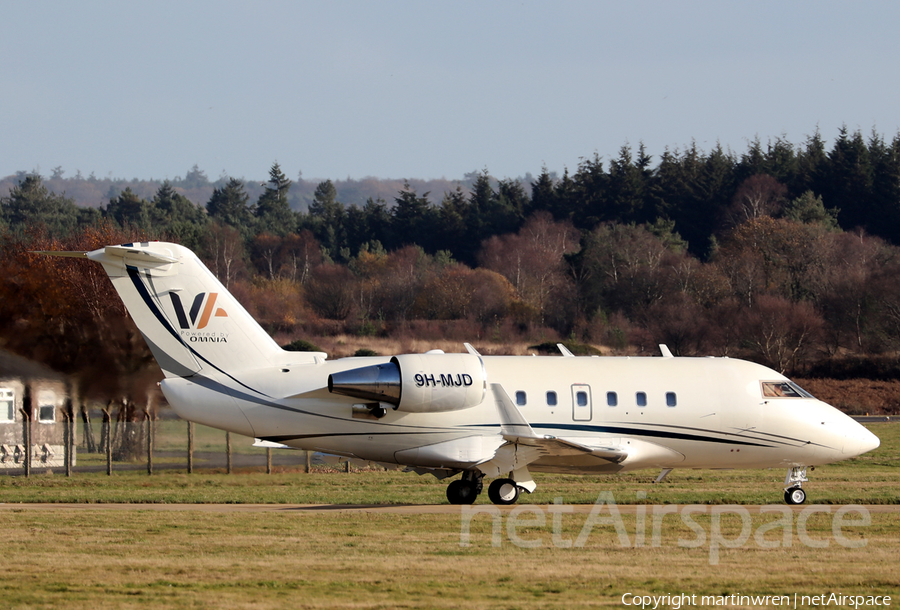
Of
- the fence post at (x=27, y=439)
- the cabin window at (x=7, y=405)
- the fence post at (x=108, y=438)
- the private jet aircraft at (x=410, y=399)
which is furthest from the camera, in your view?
the cabin window at (x=7, y=405)

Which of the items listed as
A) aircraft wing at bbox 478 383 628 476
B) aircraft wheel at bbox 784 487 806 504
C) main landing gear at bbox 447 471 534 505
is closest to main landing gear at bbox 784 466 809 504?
aircraft wheel at bbox 784 487 806 504

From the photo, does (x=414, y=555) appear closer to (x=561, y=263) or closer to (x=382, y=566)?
(x=382, y=566)

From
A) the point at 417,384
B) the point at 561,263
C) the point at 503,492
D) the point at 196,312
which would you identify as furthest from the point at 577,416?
the point at 561,263

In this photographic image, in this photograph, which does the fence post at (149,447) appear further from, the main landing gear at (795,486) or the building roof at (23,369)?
the main landing gear at (795,486)

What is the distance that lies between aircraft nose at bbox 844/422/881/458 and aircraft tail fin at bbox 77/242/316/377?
43.0ft

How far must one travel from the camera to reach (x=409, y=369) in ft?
72.9

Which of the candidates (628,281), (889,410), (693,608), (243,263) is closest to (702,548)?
(693,608)

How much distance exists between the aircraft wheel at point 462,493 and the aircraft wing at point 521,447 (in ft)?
1.98

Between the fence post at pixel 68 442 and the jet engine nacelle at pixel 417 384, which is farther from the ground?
the jet engine nacelle at pixel 417 384

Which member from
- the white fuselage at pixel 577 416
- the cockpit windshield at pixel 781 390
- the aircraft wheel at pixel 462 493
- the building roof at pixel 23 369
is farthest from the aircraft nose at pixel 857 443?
the building roof at pixel 23 369

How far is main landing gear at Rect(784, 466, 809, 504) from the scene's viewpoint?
23766 mm

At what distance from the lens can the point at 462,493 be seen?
23406 millimetres

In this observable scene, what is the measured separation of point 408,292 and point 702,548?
7231cm

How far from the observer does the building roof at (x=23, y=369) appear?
3114cm
